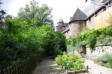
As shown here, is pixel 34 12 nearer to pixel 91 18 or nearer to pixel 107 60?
pixel 91 18

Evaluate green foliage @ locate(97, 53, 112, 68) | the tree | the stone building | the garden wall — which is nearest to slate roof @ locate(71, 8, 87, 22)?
the stone building

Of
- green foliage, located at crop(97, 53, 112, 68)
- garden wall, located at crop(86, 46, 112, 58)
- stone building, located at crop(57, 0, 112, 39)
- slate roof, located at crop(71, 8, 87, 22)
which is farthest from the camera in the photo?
slate roof, located at crop(71, 8, 87, 22)

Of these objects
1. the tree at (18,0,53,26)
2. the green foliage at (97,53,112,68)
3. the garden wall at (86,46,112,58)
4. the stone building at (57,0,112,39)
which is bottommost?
the green foliage at (97,53,112,68)

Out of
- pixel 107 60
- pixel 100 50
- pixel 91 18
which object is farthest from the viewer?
pixel 91 18

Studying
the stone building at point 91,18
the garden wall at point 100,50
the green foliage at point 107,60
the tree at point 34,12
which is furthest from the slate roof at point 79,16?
the green foliage at point 107,60

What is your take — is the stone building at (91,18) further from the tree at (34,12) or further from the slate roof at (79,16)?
the tree at (34,12)

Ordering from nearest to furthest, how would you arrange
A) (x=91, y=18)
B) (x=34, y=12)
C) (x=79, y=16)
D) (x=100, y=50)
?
1. (x=100, y=50)
2. (x=91, y=18)
3. (x=79, y=16)
4. (x=34, y=12)

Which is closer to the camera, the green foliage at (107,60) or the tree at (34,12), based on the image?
the green foliage at (107,60)

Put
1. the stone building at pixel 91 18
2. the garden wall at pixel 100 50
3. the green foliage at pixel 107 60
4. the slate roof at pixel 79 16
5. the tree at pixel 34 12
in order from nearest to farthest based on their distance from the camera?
1. the green foliage at pixel 107 60
2. the garden wall at pixel 100 50
3. the stone building at pixel 91 18
4. the slate roof at pixel 79 16
5. the tree at pixel 34 12

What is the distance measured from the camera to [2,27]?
13.7ft

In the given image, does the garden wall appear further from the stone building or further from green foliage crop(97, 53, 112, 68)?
the stone building

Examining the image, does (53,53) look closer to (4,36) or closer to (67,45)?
(67,45)

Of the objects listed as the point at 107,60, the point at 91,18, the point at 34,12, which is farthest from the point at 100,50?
the point at 34,12

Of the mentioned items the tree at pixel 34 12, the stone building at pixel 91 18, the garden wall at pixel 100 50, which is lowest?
the garden wall at pixel 100 50
